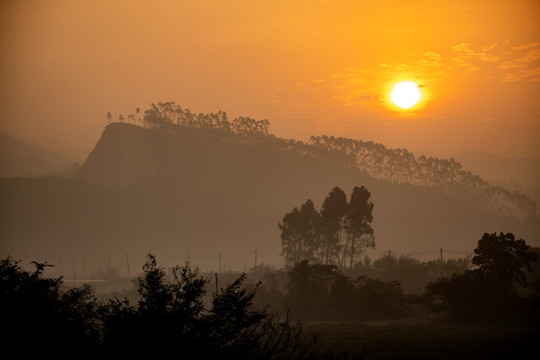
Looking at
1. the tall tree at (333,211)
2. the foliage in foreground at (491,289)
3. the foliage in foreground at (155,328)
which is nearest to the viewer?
the foliage in foreground at (155,328)

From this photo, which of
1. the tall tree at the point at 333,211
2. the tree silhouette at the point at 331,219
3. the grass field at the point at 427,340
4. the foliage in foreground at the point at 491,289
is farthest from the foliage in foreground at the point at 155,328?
the tall tree at the point at 333,211

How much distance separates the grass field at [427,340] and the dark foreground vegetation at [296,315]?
0.30 feet

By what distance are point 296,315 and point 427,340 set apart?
25.5 meters

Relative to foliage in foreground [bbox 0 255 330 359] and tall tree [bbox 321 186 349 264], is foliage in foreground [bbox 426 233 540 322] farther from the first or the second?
foliage in foreground [bbox 0 255 330 359]

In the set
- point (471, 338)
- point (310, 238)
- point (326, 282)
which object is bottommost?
point (471, 338)

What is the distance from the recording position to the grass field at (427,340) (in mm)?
60656

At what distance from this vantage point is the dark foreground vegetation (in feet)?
90.7

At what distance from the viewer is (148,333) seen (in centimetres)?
2697

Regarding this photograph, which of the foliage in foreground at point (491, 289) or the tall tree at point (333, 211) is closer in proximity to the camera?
the foliage in foreground at point (491, 289)

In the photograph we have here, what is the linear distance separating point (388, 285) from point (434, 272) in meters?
32.3

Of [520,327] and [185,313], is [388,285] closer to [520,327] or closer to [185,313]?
[520,327]

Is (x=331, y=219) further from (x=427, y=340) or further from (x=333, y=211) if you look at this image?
(x=427, y=340)

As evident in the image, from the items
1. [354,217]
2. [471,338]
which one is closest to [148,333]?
[471,338]

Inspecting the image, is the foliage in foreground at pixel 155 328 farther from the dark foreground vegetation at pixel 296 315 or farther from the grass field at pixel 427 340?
the grass field at pixel 427 340
